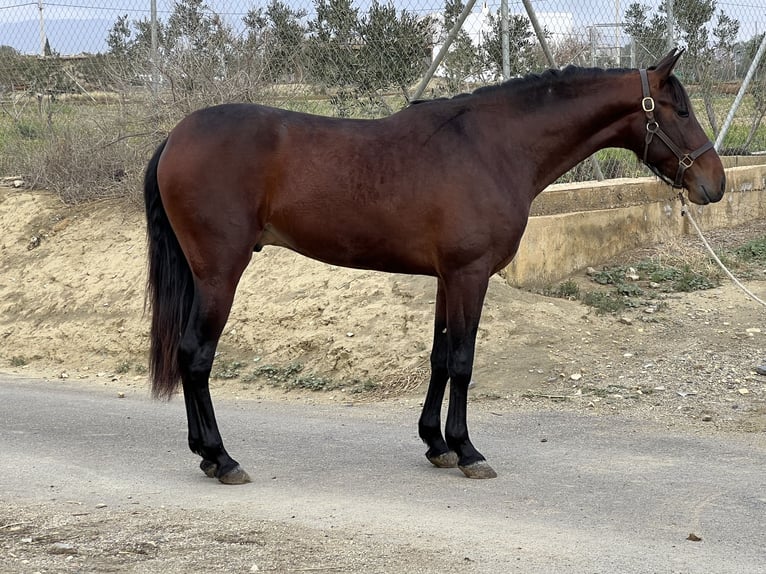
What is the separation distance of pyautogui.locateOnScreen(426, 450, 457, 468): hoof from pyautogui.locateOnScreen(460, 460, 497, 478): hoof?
225 millimetres

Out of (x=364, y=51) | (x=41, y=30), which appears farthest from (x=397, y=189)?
(x=41, y=30)

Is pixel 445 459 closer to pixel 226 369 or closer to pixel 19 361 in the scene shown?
pixel 226 369

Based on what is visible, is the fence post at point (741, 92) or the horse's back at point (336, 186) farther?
the fence post at point (741, 92)

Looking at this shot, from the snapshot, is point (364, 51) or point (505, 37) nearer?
point (505, 37)

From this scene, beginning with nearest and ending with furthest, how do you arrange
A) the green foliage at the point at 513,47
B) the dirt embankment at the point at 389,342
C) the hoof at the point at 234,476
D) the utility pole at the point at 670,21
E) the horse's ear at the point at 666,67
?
the hoof at the point at 234,476
the horse's ear at the point at 666,67
the dirt embankment at the point at 389,342
the green foliage at the point at 513,47
the utility pole at the point at 670,21

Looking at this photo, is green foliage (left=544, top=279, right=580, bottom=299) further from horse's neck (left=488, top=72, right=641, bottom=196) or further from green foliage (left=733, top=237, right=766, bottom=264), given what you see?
horse's neck (left=488, top=72, right=641, bottom=196)

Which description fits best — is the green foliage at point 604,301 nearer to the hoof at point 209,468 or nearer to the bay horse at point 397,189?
the bay horse at point 397,189

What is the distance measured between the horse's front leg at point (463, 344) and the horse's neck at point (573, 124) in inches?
28.5

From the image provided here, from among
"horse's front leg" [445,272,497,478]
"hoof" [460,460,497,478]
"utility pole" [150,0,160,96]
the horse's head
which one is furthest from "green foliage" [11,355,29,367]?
the horse's head

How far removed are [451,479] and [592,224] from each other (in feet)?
14.3

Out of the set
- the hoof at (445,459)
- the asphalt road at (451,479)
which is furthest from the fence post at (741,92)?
the hoof at (445,459)

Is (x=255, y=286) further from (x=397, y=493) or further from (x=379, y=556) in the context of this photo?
(x=379, y=556)

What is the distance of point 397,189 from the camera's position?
18.2 ft

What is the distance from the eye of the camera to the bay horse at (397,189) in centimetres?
550
